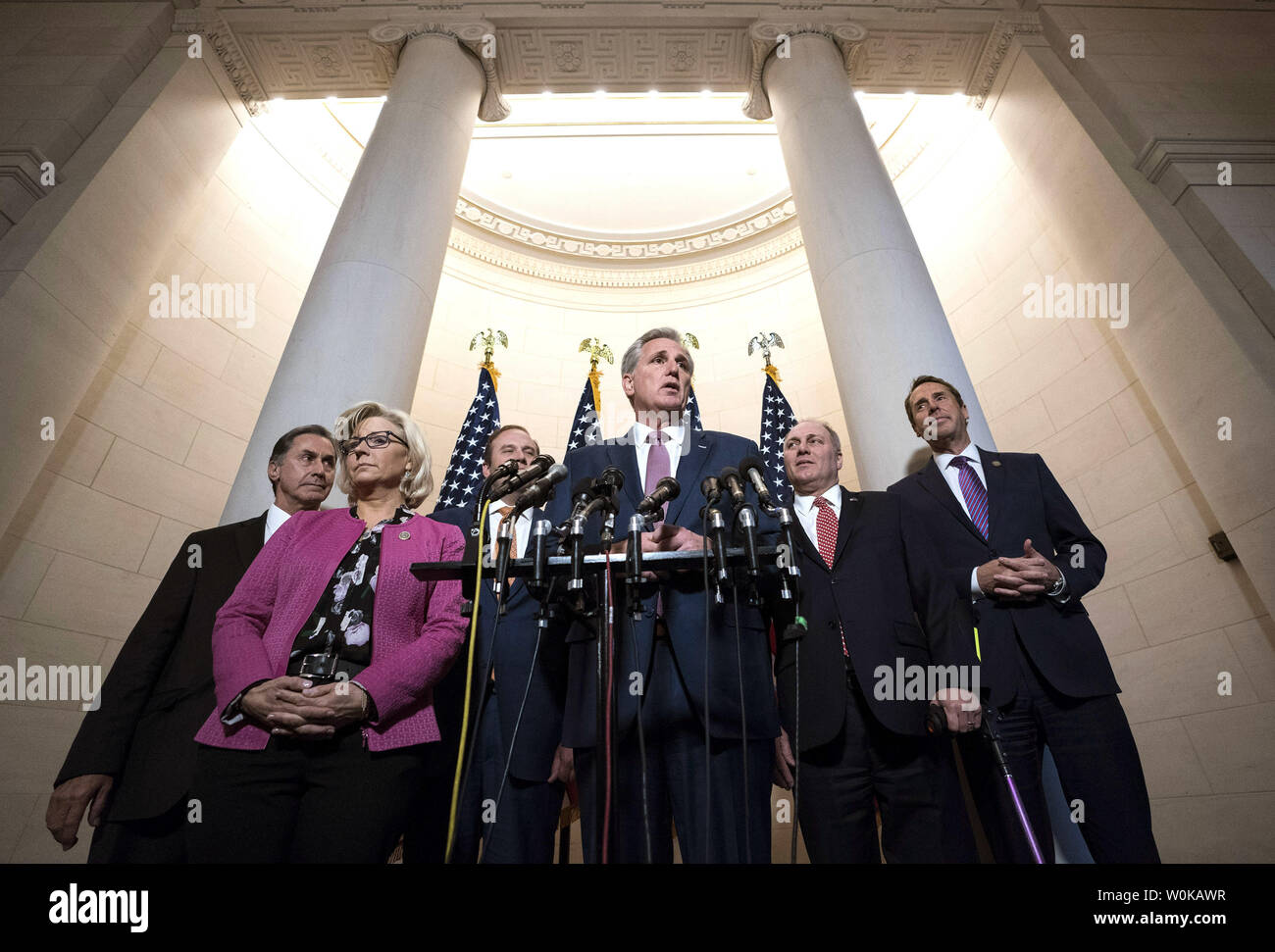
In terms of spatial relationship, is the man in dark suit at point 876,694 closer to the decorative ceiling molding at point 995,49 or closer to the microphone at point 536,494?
the microphone at point 536,494

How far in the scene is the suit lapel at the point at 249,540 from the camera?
2449 millimetres

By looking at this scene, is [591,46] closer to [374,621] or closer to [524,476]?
[524,476]

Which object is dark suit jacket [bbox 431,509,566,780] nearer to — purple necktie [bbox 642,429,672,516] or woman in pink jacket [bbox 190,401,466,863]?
woman in pink jacket [bbox 190,401,466,863]

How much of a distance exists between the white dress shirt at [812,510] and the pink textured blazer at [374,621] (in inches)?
51.2

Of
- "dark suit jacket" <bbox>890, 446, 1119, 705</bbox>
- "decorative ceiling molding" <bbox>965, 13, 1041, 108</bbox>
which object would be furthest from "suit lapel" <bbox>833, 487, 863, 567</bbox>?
"decorative ceiling molding" <bbox>965, 13, 1041, 108</bbox>

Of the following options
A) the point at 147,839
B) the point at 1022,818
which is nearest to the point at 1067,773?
the point at 1022,818

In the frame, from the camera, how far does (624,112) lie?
9.75m

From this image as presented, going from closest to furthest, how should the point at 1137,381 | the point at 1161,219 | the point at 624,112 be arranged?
the point at 1161,219, the point at 1137,381, the point at 624,112

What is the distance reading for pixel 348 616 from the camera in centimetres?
191

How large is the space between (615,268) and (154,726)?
27.9 feet
